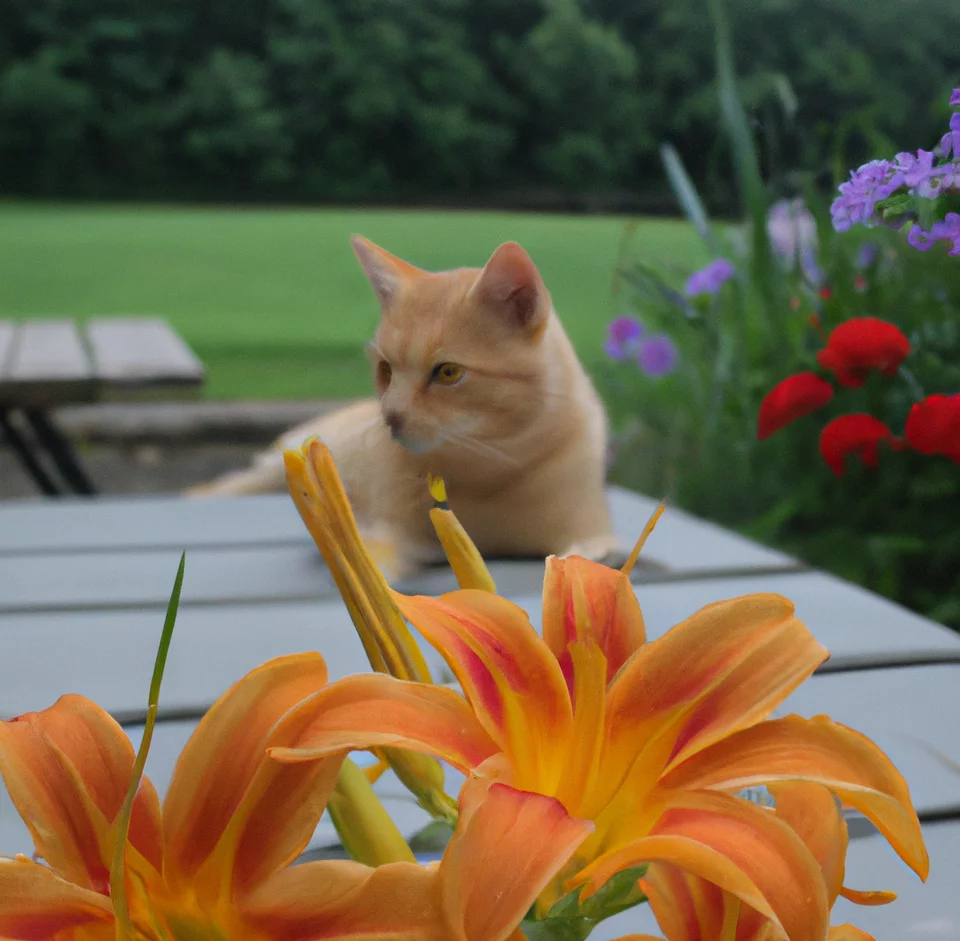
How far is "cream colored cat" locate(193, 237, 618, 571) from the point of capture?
24 cm

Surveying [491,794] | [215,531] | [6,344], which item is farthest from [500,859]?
[6,344]

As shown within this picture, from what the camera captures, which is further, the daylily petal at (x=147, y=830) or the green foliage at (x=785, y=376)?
the green foliage at (x=785, y=376)

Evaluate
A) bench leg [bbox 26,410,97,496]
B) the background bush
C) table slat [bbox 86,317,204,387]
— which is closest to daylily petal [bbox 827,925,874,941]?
the background bush

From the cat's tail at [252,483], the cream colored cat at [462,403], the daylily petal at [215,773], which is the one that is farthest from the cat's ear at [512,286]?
the cat's tail at [252,483]

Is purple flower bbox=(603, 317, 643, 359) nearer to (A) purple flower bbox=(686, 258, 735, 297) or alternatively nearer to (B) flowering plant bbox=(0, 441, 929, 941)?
(A) purple flower bbox=(686, 258, 735, 297)

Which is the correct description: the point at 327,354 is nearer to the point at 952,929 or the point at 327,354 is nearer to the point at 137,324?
the point at 952,929

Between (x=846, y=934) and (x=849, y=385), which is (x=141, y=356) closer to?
(x=849, y=385)

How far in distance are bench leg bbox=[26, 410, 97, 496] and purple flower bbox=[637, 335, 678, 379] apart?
1.12 m

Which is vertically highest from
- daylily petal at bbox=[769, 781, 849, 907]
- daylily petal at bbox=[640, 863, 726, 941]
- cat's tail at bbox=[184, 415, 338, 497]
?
daylily petal at bbox=[769, 781, 849, 907]

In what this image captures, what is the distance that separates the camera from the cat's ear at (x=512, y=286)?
23cm

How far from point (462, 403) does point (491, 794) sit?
0.11 metres

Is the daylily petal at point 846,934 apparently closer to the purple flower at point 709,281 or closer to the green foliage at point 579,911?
the green foliage at point 579,911

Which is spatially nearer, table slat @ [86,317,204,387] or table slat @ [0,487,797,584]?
table slat @ [0,487,797,584]

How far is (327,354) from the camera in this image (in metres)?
0.63
